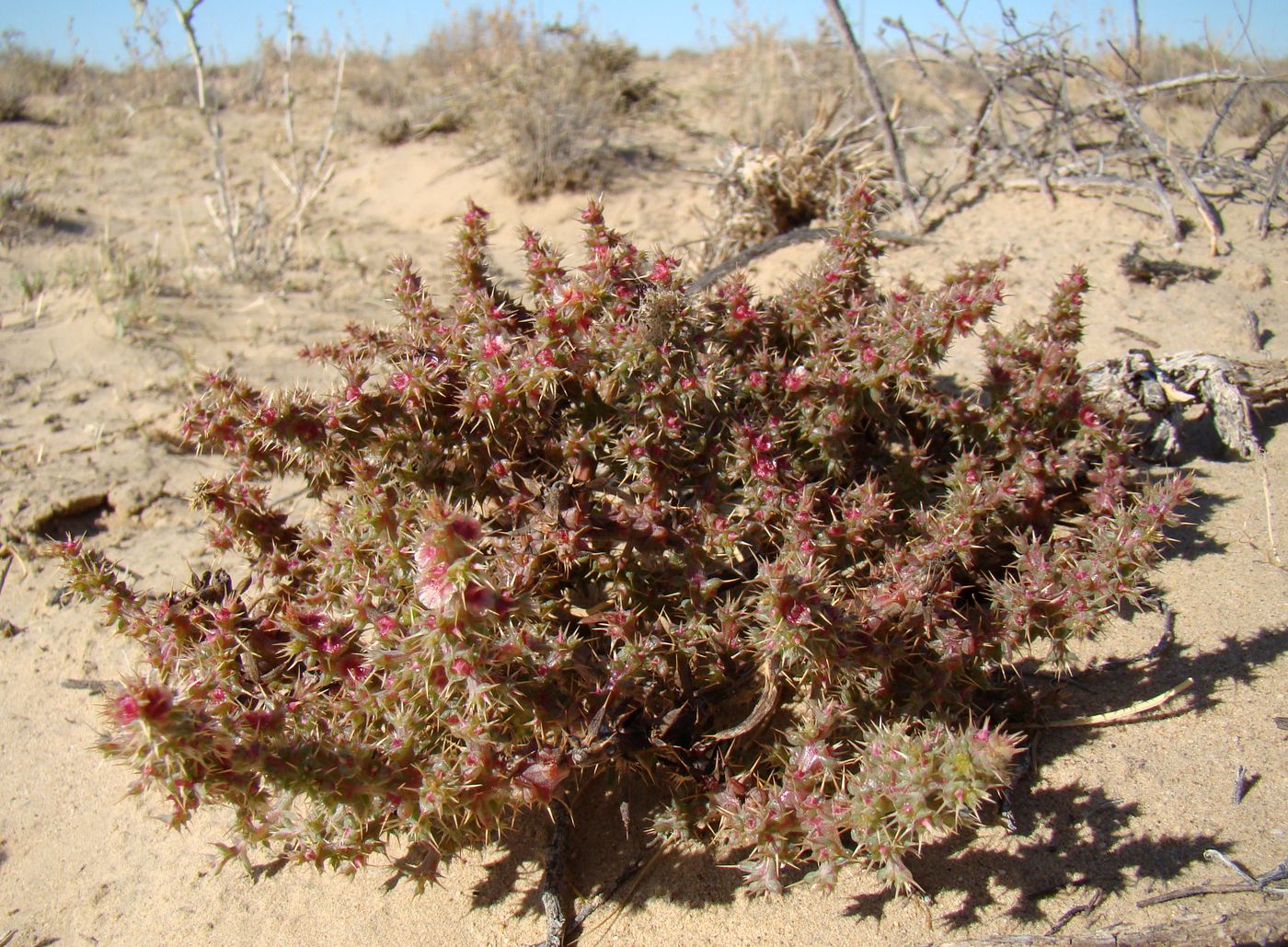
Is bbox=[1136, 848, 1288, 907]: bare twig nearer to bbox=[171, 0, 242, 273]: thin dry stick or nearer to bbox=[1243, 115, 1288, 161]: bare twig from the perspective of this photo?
bbox=[1243, 115, 1288, 161]: bare twig

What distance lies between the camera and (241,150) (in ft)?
28.3

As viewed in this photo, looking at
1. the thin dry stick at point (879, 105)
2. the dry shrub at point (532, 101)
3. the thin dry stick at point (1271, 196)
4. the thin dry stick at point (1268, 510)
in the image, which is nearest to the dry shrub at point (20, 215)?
the dry shrub at point (532, 101)

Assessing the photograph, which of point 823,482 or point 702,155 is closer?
point 823,482

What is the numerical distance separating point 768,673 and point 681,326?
31.3 inches

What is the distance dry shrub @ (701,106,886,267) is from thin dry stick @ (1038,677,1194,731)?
2.85 m

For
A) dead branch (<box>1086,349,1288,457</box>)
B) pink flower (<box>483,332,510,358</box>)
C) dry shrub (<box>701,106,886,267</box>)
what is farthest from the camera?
dry shrub (<box>701,106,886,267</box>)

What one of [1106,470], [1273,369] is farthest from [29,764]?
[1273,369]

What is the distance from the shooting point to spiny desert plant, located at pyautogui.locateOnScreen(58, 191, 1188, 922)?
1.67 metres

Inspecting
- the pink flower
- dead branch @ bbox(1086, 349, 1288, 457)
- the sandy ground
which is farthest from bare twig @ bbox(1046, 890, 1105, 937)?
the pink flower

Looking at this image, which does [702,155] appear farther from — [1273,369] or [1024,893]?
[1024,893]

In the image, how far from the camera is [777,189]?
4484 mm

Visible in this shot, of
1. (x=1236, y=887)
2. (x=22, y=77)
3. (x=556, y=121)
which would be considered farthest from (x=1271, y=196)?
(x=22, y=77)

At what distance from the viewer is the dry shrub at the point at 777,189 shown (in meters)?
4.45

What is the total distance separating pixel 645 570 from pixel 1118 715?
1147 mm
